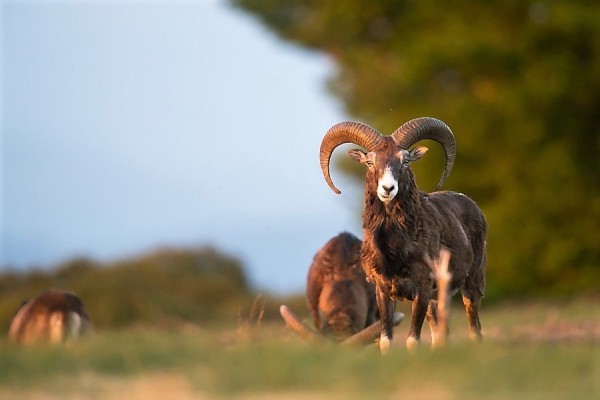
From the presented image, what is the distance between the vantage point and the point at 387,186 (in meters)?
12.9

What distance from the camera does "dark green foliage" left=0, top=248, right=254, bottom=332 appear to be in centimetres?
3372

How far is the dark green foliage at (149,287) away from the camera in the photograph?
33719mm

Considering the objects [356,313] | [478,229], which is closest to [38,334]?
[356,313]

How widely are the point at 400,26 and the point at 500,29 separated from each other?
3106 mm

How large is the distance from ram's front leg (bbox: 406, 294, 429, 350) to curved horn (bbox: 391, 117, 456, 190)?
1.70m

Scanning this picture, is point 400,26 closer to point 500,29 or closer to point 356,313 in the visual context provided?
point 500,29

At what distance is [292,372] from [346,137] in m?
5.71

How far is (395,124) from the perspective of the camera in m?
34.8

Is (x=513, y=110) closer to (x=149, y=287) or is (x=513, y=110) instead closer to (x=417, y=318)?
(x=149, y=287)

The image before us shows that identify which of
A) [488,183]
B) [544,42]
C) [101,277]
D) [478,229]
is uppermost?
[544,42]

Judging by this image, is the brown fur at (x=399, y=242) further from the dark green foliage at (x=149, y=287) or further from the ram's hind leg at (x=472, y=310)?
the dark green foliage at (x=149, y=287)

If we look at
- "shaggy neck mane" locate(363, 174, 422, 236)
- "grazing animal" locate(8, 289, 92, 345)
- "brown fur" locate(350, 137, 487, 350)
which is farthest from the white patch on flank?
"grazing animal" locate(8, 289, 92, 345)

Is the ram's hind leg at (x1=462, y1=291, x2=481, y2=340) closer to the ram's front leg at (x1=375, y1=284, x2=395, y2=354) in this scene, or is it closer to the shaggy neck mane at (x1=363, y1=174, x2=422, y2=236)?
the ram's front leg at (x1=375, y1=284, x2=395, y2=354)

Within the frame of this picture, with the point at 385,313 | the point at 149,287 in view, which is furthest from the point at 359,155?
the point at 149,287
